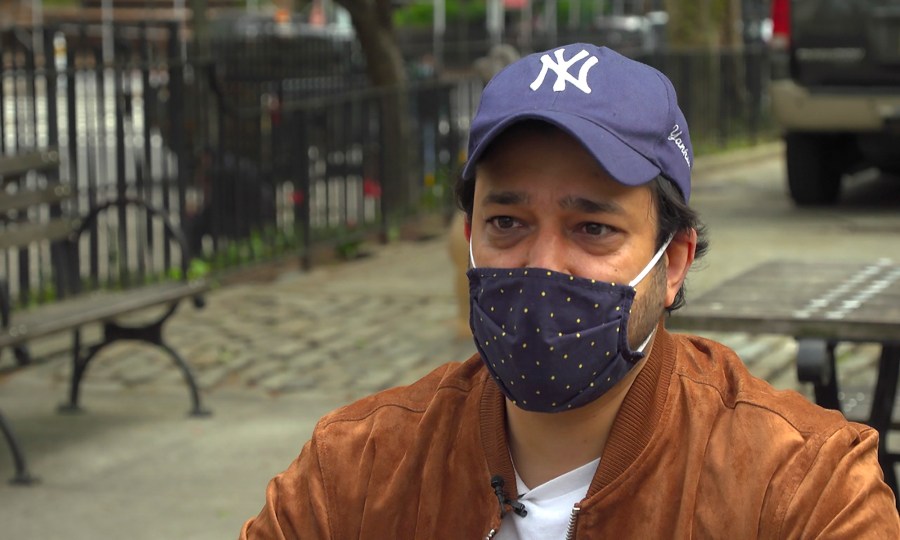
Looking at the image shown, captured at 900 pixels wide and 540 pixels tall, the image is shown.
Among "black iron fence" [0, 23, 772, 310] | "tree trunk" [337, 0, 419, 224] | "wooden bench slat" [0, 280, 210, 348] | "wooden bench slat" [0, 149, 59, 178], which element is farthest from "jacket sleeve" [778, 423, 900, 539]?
"tree trunk" [337, 0, 419, 224]

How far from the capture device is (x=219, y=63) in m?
10.2

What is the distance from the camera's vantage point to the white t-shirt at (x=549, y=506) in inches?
82.9

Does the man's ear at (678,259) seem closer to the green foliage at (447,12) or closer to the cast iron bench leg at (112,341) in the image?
the cast iron bench leg at (112,341)

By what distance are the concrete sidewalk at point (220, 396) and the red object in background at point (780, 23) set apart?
12.5ft

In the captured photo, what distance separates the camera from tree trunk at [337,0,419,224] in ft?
36.9

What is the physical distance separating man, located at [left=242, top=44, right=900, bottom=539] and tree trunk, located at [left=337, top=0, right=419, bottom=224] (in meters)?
8.89

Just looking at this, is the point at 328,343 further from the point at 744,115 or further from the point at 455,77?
the point at 744,115

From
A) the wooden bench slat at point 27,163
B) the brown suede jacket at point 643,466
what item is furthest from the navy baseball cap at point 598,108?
the wooden bench slat at point 27,163

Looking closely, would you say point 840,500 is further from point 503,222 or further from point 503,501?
point 503,222

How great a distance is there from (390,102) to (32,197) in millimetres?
4693

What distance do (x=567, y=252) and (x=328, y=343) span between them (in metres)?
5.75

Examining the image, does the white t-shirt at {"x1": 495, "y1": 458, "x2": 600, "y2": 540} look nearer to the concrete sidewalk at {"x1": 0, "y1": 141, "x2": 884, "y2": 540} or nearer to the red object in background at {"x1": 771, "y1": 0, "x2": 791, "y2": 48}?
the concrete sidewalk at {"x1": 0, "y1": 141, "x2": 884, "y2": 540}

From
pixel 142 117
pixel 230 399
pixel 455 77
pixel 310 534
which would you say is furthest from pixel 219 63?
pixel 310 534

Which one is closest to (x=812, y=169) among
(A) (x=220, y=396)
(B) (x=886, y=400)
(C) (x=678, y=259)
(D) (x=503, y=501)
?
(A) (x=220, y=396)
